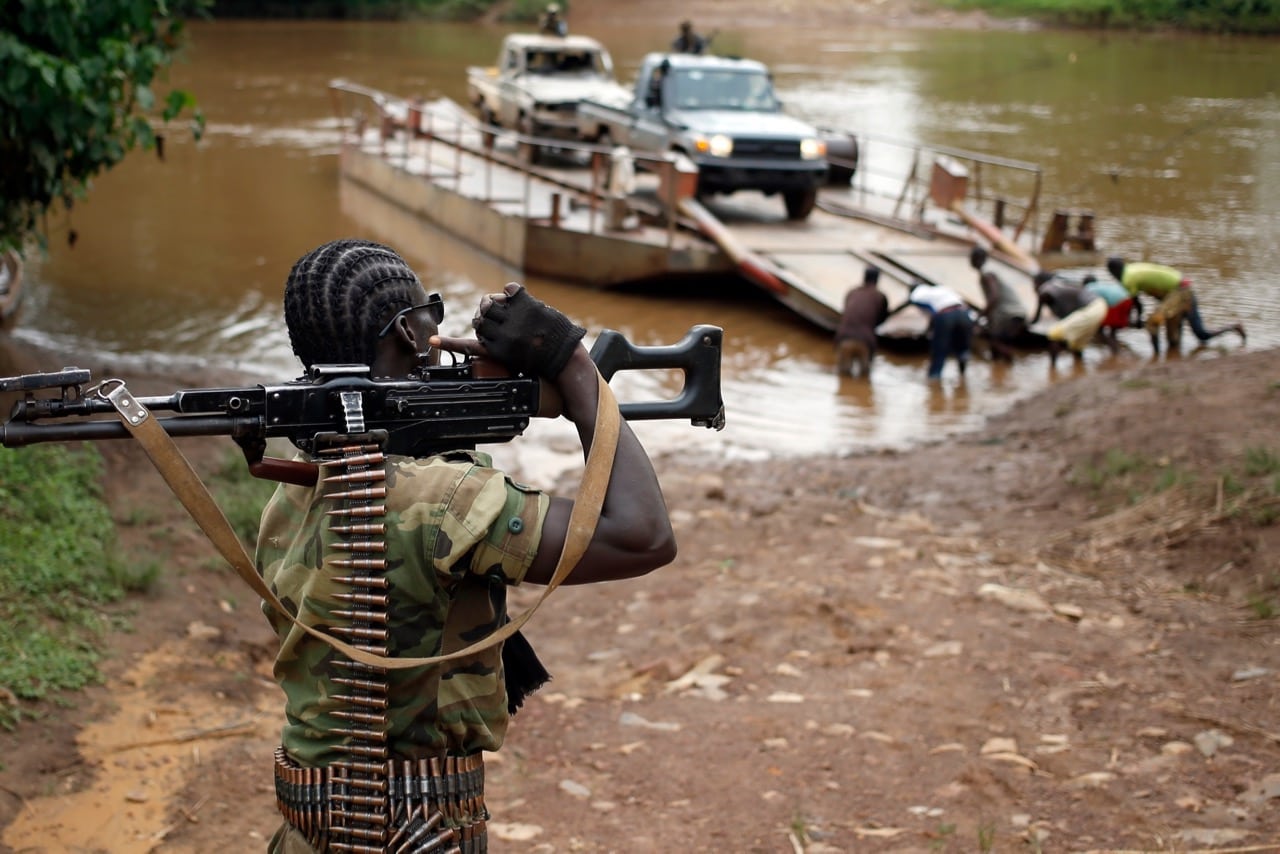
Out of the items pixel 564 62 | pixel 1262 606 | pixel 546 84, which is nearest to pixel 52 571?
pixel 1262 606

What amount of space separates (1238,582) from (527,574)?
4984mm

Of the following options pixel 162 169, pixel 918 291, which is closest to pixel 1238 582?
pixel 918 291

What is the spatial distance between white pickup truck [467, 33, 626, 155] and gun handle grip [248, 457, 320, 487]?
17.7 m

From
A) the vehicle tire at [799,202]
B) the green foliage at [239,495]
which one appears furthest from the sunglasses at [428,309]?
the vehicle tire at [799,202]

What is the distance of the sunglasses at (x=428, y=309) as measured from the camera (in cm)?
265

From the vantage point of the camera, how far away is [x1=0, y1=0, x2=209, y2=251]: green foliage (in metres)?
7.78

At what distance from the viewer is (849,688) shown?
594 centimetres

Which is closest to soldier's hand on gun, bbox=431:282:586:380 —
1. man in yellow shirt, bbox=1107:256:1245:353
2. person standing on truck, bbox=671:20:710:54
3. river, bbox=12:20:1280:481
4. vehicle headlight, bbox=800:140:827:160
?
river, bbox=12:20:1280:481

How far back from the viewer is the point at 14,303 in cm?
1293

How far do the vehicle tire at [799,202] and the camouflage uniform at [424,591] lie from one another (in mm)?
14604

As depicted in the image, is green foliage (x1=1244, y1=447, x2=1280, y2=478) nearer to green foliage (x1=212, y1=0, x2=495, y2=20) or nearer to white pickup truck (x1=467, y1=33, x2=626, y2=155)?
white pickup truck (x1=467, y1=33, x2=626, y2=155)

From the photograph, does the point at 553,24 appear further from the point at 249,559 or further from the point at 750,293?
the point at 249,559

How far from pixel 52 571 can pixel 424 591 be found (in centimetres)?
406

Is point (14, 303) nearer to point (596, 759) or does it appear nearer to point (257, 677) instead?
point (257, 677)
